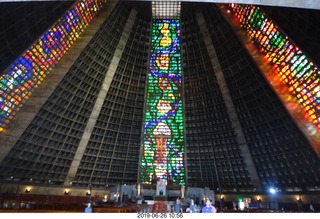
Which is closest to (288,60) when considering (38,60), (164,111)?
(164,111)

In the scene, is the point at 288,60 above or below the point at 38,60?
above

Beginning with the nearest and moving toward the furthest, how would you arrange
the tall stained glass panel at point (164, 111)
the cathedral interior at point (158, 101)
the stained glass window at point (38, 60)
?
the stained glass window at point (38, 60) < the cathedral interior at point (158, 101) < the tall stained glass panel at point (164, 111)

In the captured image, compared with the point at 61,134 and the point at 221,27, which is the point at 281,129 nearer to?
the point at 221,27

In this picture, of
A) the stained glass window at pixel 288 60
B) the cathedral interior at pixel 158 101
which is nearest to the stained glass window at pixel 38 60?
the cathedral interior at pixel 158 101

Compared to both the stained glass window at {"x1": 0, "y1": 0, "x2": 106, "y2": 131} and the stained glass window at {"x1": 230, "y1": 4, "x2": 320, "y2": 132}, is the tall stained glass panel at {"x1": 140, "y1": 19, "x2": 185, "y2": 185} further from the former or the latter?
the stained glass window at {"x1": 0, "y1": 0, "x2": 106, "y2": 131}

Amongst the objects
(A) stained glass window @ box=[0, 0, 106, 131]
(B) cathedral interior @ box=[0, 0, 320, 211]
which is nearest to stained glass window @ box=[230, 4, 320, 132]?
(B) cathedral interior @ box=[0, 0, 320, 211]

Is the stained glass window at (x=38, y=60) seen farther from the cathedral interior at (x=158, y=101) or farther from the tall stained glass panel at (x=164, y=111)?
the tall stained glass panel at (x=164, y=111)

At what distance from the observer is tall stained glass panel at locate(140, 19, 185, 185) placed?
37.9 metres

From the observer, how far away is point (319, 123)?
25.2m

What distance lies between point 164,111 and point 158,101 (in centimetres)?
201

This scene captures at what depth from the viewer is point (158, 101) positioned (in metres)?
40.8

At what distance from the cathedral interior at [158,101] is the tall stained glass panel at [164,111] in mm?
171

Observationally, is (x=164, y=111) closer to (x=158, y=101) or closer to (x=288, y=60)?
(x=158, y=101)

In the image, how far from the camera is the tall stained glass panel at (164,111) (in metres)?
37.9
